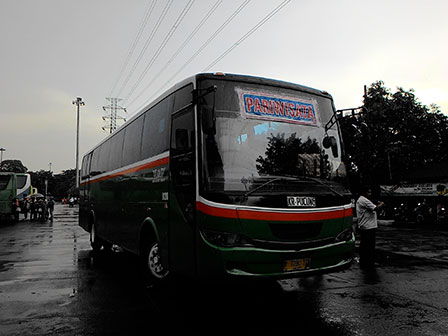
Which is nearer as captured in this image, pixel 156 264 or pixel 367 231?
pixel 156 264

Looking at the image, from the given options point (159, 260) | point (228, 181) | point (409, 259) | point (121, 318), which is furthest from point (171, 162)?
point (409, 259)

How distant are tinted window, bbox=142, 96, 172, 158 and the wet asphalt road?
244 cm

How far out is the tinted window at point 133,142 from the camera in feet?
26.8

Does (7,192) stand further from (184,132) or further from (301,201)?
(301,201)

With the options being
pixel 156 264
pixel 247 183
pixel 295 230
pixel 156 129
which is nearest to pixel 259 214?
pixel 247 183

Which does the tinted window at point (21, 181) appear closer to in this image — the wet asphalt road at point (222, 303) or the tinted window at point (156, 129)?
the wet asphalt road at point (222, 303)

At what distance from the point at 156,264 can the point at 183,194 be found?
193 cm

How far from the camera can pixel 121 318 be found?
5277 millimetres

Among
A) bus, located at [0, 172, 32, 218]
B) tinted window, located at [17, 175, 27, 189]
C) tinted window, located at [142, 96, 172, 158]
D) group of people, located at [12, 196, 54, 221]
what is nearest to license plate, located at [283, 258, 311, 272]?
tinted window, located at [142, 96, 172, 158]

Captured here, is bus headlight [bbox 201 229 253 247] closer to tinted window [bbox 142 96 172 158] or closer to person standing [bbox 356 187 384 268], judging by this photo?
tinted window [bbox 142 96 172 158]

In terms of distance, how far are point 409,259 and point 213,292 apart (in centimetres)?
603

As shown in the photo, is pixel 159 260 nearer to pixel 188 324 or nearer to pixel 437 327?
pixel 188 324

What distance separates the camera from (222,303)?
6.12 m

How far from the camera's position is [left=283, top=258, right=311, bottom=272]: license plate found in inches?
205
